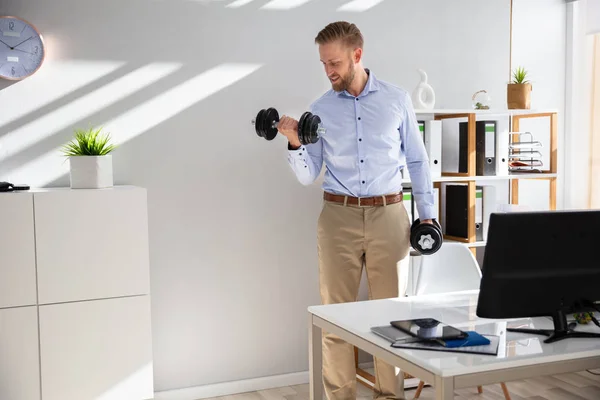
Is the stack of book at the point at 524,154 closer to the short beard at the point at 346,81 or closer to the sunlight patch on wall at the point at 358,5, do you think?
the sunlight patch on wall at the point at 358,5

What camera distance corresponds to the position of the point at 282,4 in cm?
428

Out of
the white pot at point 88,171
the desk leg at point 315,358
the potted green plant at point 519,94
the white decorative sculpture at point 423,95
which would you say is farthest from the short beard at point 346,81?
the potted green plant at point 519,94

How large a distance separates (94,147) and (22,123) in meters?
0.47

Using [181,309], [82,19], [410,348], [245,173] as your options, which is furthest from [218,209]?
[410,348]

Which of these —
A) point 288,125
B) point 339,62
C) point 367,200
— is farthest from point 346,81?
point 367,200

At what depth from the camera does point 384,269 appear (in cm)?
364

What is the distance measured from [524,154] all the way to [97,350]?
10.4ft

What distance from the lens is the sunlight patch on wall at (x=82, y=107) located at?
3768 millimetres

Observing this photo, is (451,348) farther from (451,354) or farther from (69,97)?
(69,97)

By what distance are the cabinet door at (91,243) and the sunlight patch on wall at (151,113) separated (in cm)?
38

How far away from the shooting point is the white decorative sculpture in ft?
14.4

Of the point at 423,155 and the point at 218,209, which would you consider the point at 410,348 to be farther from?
the point at 218,209

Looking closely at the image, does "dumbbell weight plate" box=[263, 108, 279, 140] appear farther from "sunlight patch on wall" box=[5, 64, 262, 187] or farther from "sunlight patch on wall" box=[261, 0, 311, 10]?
"sunlight patch on wall" box=[261, 0, 311, 10]

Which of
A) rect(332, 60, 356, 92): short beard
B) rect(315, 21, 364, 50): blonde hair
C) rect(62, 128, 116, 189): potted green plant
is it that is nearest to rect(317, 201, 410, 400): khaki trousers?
rect(332, 60, 356, 92): short beard
